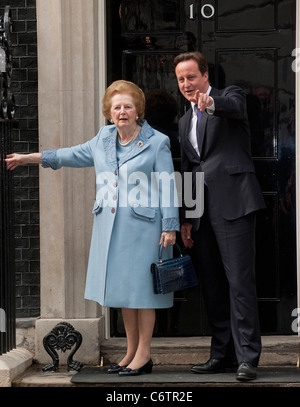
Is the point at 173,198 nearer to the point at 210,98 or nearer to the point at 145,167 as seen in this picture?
the point at 145,167

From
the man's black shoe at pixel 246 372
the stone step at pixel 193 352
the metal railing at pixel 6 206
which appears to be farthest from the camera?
the stone step at pixel 193 352

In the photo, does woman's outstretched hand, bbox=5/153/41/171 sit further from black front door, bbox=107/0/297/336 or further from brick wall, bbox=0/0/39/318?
black front door, bbox=107/0/297/336

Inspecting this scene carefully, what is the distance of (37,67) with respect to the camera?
660cm

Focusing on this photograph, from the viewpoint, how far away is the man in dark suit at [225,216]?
5633 millimetres

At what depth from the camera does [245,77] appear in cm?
664

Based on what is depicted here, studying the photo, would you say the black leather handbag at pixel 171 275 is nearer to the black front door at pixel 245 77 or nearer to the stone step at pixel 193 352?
the stone step at pixel 193 352

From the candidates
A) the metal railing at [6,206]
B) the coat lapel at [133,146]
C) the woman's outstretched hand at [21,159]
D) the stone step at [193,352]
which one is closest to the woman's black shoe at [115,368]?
the stone step at [193,352]

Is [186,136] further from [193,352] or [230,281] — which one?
[193,352]

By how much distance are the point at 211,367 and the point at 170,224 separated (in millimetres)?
1066

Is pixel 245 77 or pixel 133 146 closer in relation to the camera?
pixel 133 146

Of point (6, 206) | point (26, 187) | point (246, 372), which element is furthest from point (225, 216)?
point (26, 187)

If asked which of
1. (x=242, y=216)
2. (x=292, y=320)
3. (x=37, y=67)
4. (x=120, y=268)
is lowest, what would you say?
(x=292, y=320)

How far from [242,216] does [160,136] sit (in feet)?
2.60

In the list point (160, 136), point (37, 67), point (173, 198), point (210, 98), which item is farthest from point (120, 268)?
point (37, 67)
